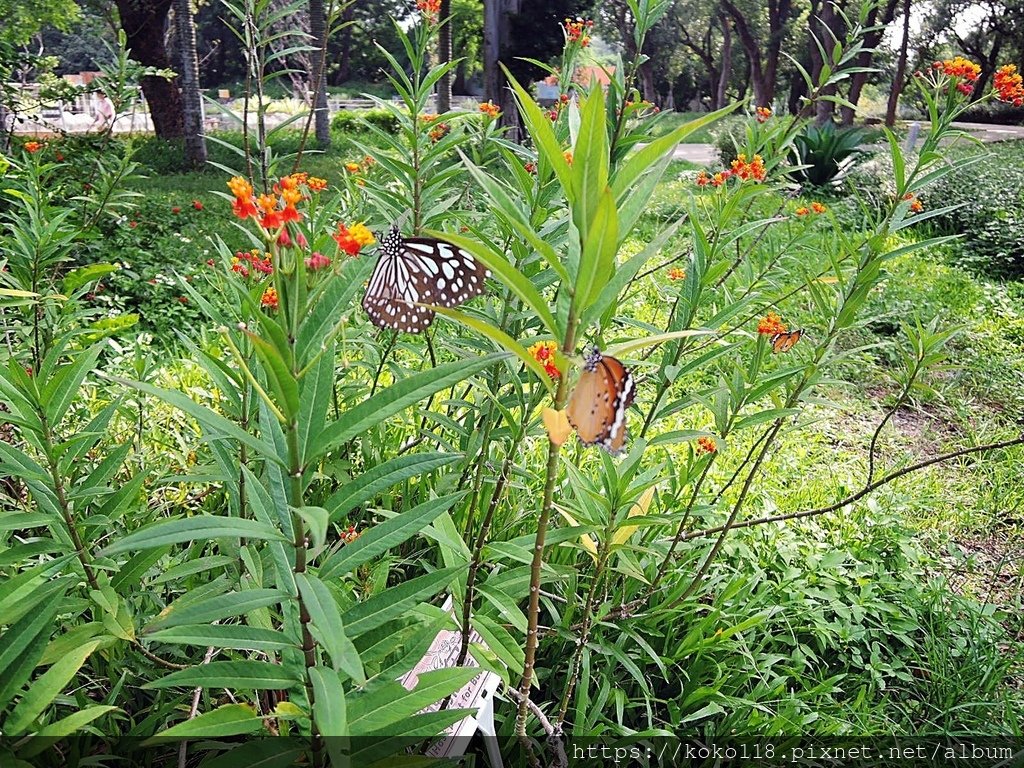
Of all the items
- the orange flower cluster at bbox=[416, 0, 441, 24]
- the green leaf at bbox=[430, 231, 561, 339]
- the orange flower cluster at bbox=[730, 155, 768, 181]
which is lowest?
the green leaf at bbox=[430, 231, 561, 339]

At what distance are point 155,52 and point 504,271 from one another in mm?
11537

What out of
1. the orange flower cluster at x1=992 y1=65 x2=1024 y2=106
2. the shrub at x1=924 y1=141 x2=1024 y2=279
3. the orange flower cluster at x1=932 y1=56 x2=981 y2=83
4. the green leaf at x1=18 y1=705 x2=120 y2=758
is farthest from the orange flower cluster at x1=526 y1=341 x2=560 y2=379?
the shrub at x1=924 y1=141 x2=1024 y2=279

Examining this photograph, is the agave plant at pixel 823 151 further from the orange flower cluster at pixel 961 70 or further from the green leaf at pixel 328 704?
the green leaf at pixel 328 704

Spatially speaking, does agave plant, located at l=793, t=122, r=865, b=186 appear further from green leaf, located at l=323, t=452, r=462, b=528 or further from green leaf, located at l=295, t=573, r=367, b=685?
green leaf, located at l=295, t=573, r=367, b=685

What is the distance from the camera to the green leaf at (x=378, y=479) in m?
0.89

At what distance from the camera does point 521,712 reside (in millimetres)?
1298

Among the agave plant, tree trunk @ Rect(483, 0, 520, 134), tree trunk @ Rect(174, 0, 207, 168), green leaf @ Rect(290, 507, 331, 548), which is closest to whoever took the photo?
green leaf @ Rect(290, 507, 331, 548)

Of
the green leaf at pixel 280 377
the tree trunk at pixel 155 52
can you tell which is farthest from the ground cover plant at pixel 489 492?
the tree trunk at pixel 155 52

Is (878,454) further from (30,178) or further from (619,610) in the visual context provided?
(30,178)

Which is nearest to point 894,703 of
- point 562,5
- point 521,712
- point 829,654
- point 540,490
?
point 829,654

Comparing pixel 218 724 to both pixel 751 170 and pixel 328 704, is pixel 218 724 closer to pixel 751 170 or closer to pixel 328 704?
pixel 328 704

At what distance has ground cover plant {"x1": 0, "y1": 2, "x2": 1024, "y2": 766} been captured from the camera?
0.85m

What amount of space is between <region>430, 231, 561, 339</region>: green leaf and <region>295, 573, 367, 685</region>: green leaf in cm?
42

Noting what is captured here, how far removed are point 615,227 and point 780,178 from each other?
6.96ft
